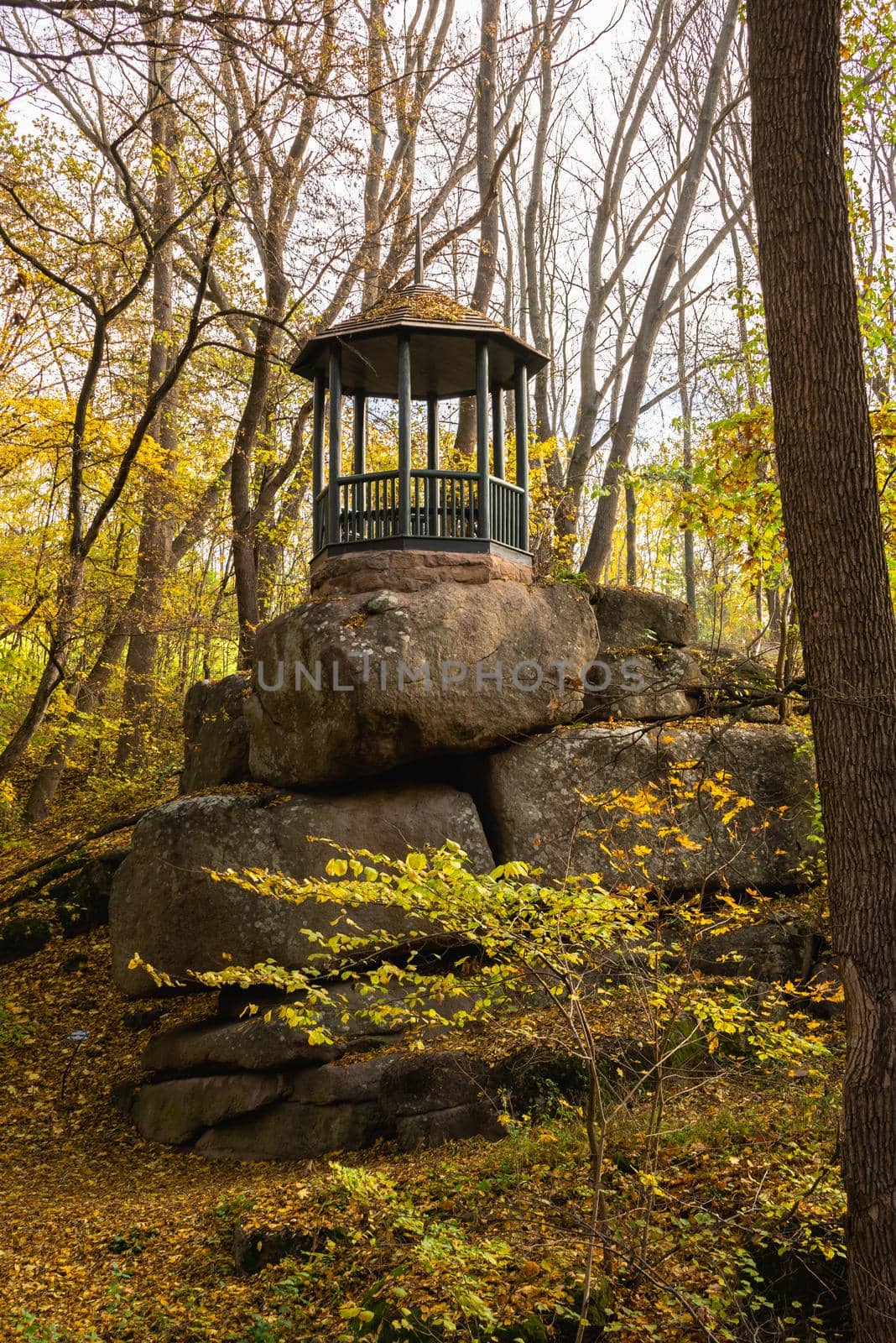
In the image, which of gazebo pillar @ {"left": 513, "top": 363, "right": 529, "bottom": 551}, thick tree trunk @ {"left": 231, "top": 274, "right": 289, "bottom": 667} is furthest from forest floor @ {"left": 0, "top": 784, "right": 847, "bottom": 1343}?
thick tree trunk @ {"left": 231, "top": 274, "right": 289, "bottom": 667}

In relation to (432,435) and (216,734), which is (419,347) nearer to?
(432,435)

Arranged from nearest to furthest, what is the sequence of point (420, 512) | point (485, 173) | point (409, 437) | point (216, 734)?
1. point (409, 437)
2. point (420, 512)
3. point (216, 734)
4. point (485, 173)

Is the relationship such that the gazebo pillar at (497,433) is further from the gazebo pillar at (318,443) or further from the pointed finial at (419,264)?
the gazebo pillar at (318,443)

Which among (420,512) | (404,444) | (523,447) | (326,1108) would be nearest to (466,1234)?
(326,1108)

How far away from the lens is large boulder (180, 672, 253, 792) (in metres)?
10.2

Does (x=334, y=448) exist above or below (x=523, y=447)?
below

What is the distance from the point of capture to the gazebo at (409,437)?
988cm

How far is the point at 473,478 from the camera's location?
10.0m

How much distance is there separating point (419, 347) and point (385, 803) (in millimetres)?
5071

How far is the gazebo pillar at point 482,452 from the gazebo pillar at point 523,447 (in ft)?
2.48

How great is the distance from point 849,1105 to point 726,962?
184 inches

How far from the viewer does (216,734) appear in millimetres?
10570

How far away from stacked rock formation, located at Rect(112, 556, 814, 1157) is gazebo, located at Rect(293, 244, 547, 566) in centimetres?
55

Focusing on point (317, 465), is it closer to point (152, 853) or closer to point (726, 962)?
point (152, 853)
